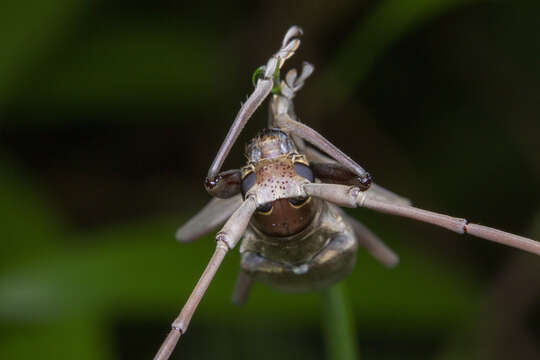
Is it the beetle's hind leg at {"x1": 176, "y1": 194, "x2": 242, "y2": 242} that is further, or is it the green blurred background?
the green blurred background

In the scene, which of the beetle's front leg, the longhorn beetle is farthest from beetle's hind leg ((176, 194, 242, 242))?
the beetle's front leg

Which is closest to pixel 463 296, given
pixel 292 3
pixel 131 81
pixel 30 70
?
pixel 292 3

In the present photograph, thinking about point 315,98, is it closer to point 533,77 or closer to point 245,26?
point 245,26

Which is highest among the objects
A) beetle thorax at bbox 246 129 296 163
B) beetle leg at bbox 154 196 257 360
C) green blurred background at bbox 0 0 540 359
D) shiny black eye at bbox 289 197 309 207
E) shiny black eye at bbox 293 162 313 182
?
green blurred background at bbox 0 0 540 359

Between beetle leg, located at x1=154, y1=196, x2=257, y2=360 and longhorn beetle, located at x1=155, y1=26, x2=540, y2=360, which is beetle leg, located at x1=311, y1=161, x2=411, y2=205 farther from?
beetle leg, located at x1=154, y1=196, x2=257, y2=360

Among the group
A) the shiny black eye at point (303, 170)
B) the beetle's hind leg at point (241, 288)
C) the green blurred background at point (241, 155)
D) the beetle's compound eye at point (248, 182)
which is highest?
the green blurred background at point (241, 155)

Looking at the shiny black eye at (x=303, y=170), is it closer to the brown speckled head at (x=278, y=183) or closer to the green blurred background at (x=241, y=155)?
the brown speckled head at (x=278, y=183)

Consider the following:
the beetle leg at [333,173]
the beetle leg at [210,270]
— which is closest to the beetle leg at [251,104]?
the beetle leg at [210,270]

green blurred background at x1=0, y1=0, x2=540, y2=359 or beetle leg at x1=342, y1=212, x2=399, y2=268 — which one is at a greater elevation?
green blurred background at x1=0, y1=0, x2=540, y2=359
